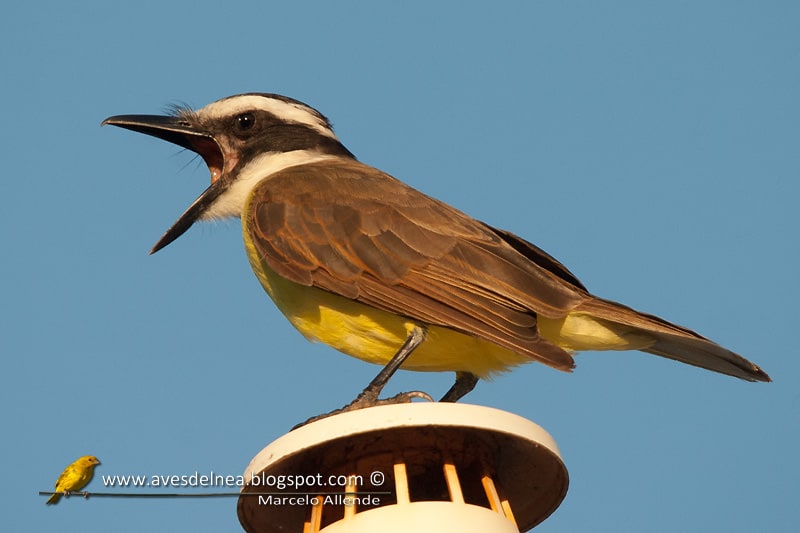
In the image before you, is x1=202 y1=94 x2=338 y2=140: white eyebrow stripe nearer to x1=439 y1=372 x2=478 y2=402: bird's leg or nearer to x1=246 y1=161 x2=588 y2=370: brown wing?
x1=246 y1=161 x2=588 y2=370: brown wing

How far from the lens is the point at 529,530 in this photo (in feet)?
19.6

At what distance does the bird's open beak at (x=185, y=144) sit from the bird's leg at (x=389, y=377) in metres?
2.27

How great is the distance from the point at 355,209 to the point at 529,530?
8.37 feet

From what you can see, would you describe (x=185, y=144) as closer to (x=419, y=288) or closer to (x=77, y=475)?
(x=419, y=288)

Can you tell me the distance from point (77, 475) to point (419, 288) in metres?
2.41

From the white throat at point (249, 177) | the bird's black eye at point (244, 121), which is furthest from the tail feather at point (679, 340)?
the bird's black eye at point (244, 121)

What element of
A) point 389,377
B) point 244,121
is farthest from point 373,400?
point 244,121

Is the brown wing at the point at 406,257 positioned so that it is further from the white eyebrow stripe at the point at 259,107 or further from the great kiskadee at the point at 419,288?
the white eyebrow stripe at the point at 259,107

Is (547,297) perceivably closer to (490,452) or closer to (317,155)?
(490,452)

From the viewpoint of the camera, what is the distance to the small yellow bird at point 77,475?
5285 mm
